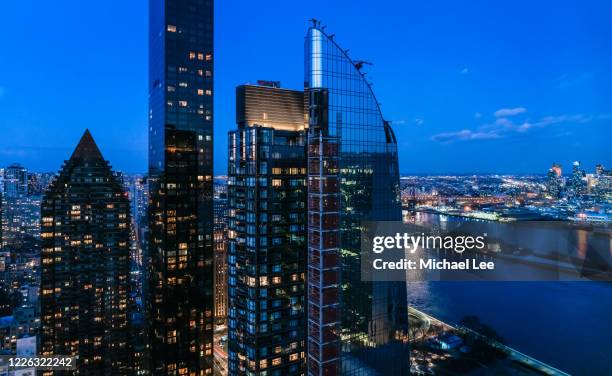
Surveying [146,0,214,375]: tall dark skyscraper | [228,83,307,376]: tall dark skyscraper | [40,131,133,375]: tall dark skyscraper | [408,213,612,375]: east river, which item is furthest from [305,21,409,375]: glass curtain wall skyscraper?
[40,131,133,375]: tall dark skyscraper

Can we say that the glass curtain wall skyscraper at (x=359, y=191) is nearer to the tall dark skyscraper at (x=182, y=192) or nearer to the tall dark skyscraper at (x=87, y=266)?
the tall dark skyscraper at (x=182, y=192)

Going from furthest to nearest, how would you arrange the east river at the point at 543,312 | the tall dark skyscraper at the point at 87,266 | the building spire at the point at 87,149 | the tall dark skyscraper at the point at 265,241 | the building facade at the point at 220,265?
the building facade at the point at 220,265
the building spire at the point at 87,149
the tall dark skyscraper at the point at 87,266
the east river at the point at 543,312
the tall dark skyscraper at the point at 265,241

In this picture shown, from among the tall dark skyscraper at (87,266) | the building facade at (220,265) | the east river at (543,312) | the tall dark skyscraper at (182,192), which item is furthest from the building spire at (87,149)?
the east river at (543,312)

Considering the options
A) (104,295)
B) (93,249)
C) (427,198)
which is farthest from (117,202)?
(427,198)

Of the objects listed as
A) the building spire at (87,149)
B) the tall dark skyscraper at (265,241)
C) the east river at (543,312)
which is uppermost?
the building spire at (87,149)

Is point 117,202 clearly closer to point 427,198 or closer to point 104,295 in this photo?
point 104,295

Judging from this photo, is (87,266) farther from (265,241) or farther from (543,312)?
(543,312)
